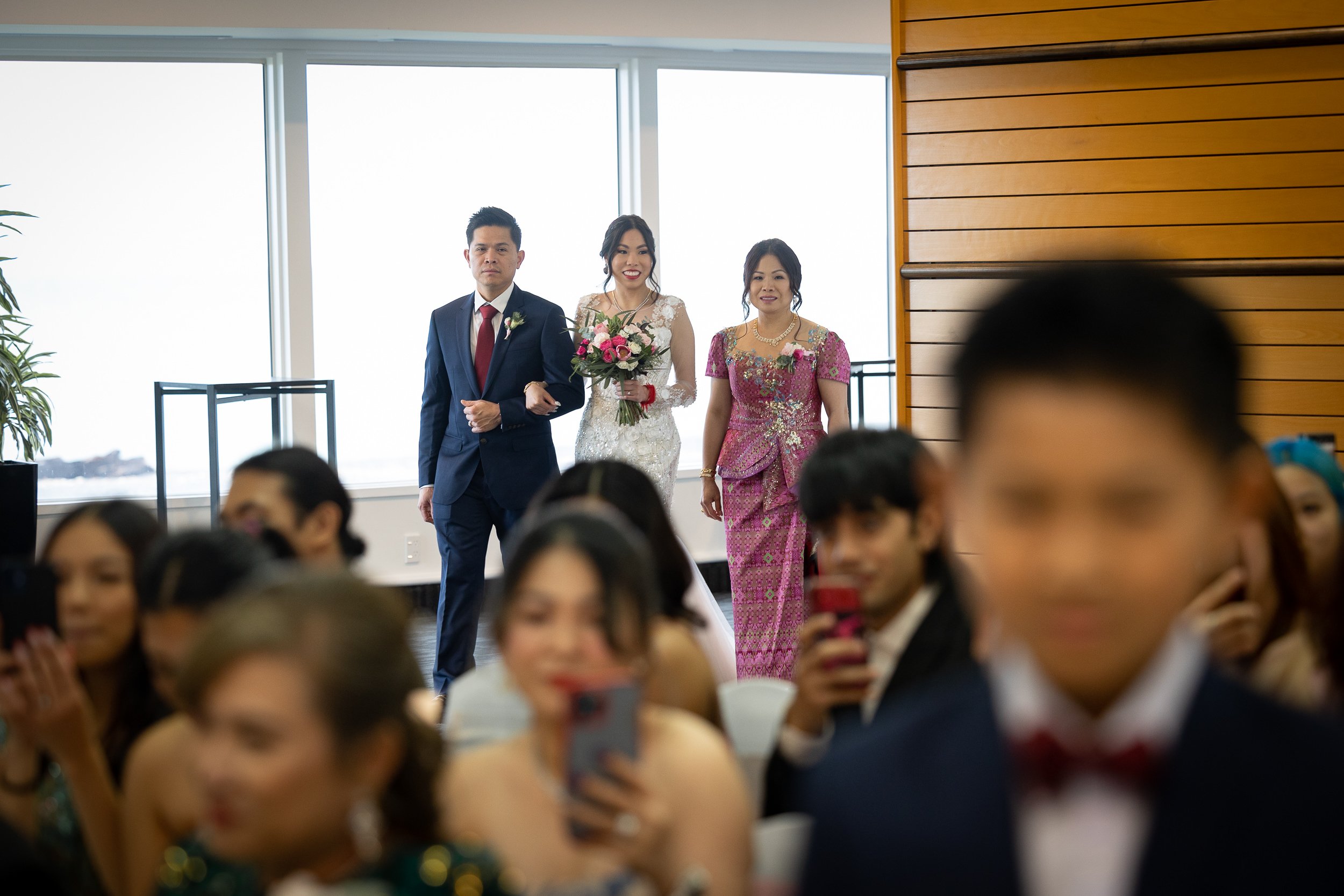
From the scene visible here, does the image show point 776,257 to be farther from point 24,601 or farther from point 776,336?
point 24,601

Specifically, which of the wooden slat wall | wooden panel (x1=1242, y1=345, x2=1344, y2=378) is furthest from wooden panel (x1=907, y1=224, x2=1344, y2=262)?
wooden panel (x1=1242, y1=345, x2=1344, y2=378)

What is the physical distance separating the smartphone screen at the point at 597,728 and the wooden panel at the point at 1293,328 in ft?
10.2

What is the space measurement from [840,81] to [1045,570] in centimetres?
759

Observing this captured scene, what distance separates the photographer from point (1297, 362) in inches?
152

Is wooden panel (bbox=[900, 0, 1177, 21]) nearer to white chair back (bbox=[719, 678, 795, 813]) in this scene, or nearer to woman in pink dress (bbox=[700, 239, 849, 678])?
woman in pink dress (bbox=[700, 239, 849, 678])

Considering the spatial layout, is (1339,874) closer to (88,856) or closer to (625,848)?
(625,848)

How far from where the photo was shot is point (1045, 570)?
79 cm

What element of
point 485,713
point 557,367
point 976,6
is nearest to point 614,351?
point 557,367

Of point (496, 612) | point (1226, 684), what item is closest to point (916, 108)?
point (496, 612)

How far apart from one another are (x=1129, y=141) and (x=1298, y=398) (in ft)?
3.25

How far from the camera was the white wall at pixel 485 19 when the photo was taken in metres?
6.36

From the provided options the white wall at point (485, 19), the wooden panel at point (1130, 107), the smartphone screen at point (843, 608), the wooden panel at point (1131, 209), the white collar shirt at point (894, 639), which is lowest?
the white collar shirt at point (894, 639)

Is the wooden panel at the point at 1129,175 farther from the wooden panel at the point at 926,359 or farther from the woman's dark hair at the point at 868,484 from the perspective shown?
the woman's dark hair at the point at 868,484

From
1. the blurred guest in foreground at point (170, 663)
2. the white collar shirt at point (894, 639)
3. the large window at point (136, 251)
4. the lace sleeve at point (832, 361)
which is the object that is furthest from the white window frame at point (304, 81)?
the blurred guest in foreground at point (170, 663)
